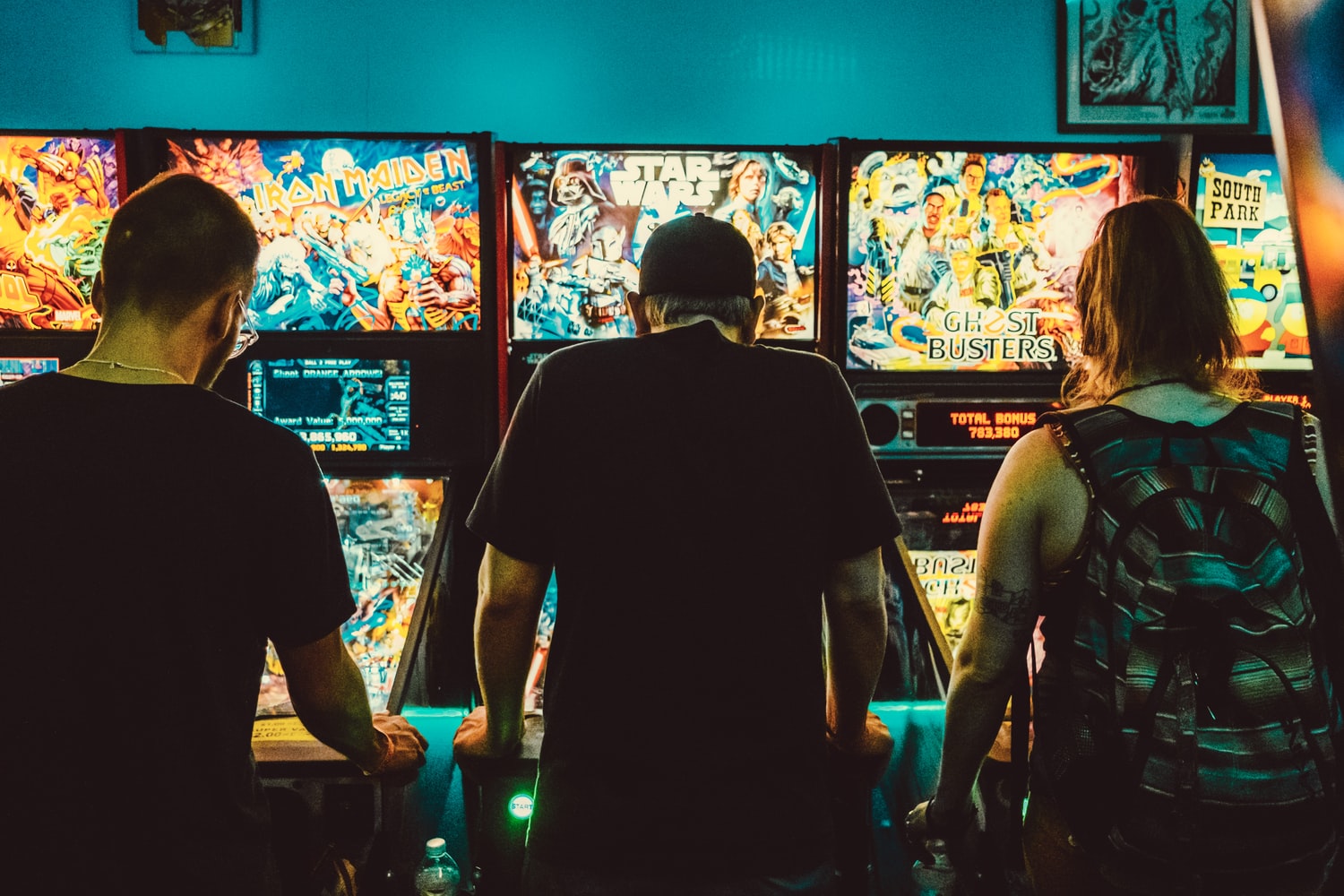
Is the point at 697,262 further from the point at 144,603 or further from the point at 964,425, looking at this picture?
the point at 964,425

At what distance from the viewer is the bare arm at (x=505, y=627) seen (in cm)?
144

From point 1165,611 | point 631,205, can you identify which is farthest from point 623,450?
point 631,205

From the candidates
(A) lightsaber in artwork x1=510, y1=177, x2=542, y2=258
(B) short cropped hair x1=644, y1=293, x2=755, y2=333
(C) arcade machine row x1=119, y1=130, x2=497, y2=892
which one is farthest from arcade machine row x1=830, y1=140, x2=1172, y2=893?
(B) short cropped hair x1=644, y1=293, x2=755, y2=333

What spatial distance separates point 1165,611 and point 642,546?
0.74m

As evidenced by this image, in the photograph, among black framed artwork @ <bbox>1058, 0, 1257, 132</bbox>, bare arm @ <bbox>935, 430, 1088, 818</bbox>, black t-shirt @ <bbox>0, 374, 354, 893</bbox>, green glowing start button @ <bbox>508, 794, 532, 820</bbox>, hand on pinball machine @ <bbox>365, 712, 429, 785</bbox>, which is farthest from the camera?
black framed artwork @ <bbox>1058, 0, 1257, 132</bbox>

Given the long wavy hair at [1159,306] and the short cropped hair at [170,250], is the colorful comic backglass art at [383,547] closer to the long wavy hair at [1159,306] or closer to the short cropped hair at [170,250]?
the short cropped hair at [170,250]

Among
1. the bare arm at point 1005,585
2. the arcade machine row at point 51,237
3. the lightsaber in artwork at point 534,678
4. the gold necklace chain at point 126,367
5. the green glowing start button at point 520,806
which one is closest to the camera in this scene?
the gold necklace chain at point 126,367

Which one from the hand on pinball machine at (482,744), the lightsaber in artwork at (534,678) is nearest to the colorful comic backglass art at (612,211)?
the lightsaber in artwork at (534,678)

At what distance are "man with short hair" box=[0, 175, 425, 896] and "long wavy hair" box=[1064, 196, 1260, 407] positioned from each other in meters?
1.23

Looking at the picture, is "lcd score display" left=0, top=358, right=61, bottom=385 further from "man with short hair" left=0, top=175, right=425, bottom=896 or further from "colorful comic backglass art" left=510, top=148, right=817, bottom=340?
"man with short hair" left=0, top=175, right=425, bottom=896

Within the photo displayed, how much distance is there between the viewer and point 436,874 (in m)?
1.85

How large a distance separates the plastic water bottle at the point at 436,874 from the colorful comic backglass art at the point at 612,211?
4.90 feet

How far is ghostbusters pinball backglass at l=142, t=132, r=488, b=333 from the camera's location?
2725 millimetres

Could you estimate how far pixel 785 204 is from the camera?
281 centimetres
